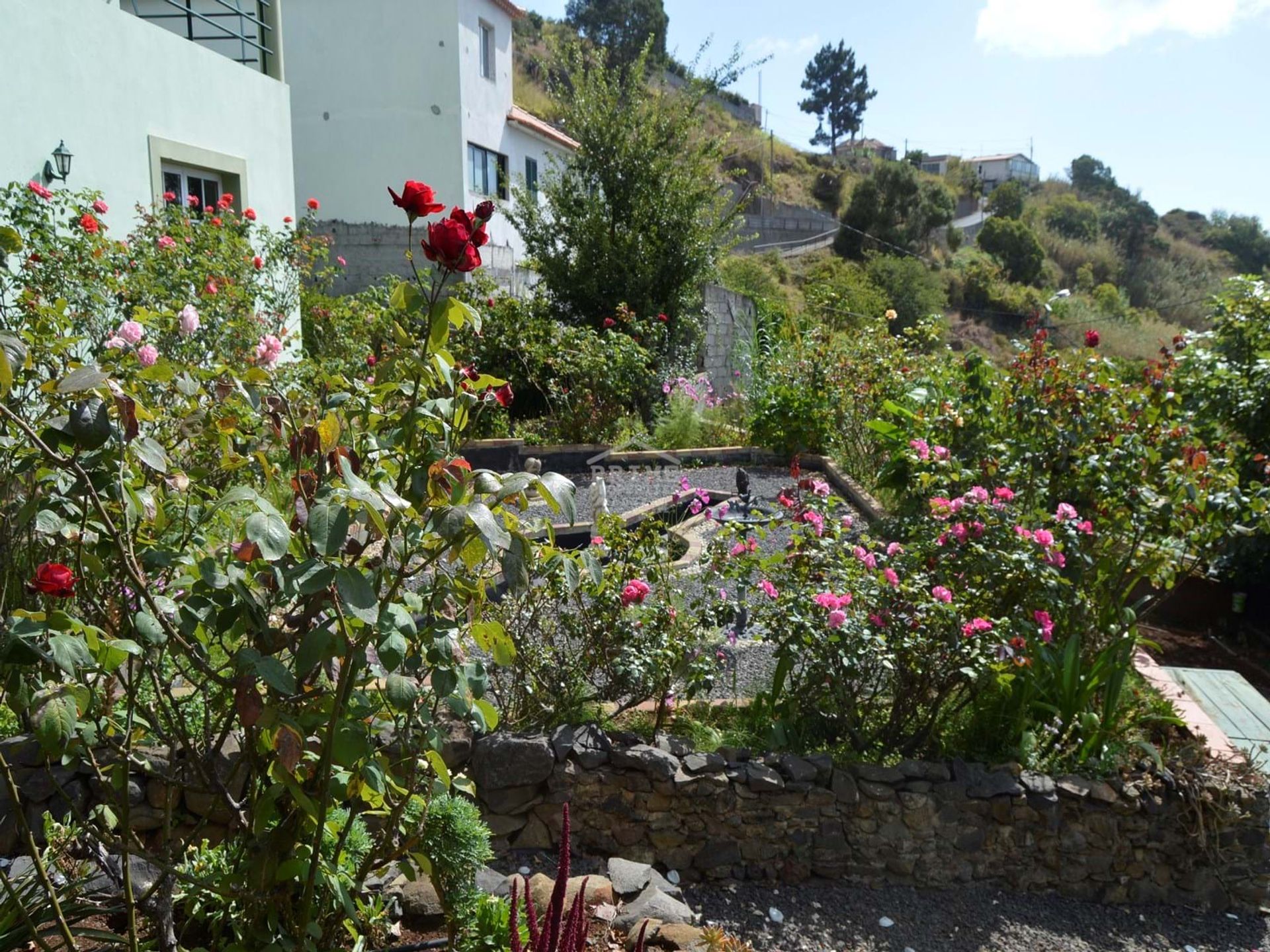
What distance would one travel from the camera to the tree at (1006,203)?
42.7 m

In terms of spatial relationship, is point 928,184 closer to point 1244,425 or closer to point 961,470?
point 1244,425

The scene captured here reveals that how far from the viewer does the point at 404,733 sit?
1.84 metres

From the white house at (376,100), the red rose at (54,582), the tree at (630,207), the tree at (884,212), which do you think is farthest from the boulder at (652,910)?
the tree at (884,212)

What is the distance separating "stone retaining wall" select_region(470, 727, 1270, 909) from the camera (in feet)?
10.8

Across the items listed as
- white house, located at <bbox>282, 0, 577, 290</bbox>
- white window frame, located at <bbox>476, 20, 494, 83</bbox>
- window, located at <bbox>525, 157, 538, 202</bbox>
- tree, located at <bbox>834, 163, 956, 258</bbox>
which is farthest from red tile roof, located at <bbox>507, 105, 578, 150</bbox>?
tree, located at <bbox>834, 163, 956, 258</bbox>

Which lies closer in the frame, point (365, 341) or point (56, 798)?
point (56, 798)

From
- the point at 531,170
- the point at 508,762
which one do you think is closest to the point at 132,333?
the point at 508,762

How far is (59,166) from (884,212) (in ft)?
100

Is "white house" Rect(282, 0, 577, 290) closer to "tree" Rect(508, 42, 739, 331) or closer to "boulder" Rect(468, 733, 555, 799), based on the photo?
"tree" Rect(508, 42, 739, 331)

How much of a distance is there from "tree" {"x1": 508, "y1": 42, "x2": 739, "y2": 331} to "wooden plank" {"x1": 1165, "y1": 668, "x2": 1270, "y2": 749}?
24.3ft

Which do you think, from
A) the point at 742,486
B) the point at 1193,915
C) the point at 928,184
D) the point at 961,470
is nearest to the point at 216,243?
the point at 742,486

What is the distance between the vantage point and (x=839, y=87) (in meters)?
54.2

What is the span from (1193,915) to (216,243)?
7.17 m

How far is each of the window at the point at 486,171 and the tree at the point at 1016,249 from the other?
2457cm
